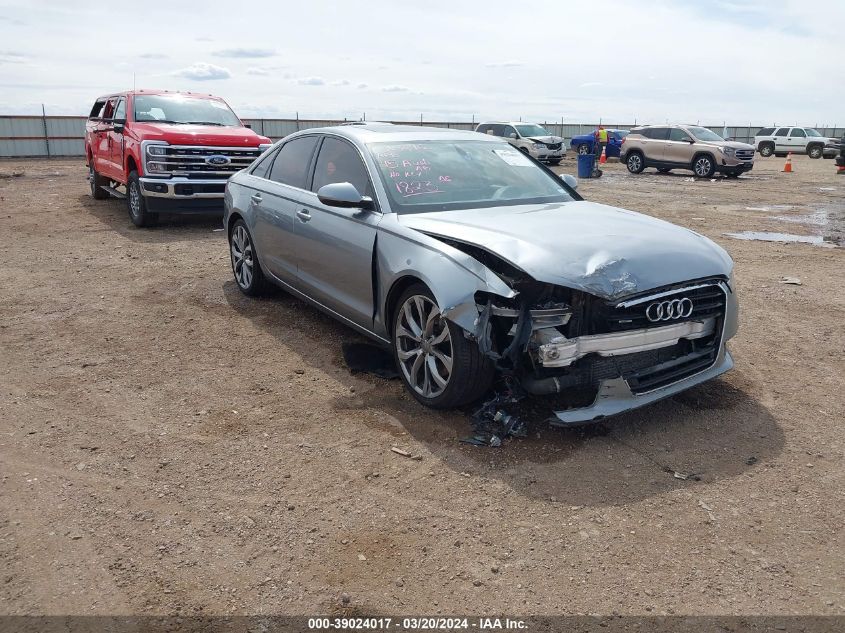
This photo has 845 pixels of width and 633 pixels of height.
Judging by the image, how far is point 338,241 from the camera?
16.7 ft

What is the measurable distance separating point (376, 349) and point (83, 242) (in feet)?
21.4

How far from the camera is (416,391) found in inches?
174

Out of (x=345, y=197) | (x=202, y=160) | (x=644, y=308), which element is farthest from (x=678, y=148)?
(x=644, y=308)

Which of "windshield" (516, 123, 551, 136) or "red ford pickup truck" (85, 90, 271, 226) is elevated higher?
"windshield" (516, 123, 551, 136)

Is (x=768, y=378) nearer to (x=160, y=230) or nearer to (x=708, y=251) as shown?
(x=708, y=251)

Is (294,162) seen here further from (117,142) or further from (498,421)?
(117,142)

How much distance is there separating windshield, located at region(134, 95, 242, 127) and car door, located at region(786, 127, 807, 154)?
116 ft

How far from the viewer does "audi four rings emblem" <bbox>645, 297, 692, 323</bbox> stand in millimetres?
3918

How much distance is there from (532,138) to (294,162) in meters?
23.2

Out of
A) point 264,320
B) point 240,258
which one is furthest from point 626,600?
point 240,258

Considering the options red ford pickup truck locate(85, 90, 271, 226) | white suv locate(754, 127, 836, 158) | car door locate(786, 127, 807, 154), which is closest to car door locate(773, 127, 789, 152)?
white suv locate(754, 127, 836, 158)

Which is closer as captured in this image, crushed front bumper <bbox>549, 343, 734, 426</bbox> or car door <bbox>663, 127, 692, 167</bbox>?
crushed front bumper <bbox>549, 343, 734, 426</bbox>

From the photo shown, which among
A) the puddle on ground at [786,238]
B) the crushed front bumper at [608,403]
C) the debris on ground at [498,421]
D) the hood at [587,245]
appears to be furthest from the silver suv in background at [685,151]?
the debris on ground at [498,421]

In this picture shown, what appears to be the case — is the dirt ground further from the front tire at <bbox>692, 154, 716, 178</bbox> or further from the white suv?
the white suv
